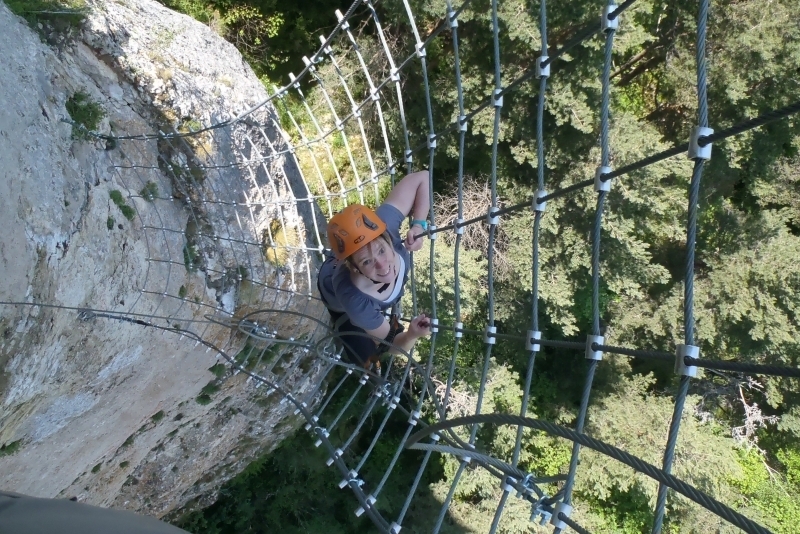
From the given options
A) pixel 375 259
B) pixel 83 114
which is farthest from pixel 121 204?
pixel 375 259

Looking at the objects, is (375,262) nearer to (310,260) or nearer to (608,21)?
(608,21)

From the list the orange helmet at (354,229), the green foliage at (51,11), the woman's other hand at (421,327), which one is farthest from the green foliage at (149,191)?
the woman's other hand at (421,327)

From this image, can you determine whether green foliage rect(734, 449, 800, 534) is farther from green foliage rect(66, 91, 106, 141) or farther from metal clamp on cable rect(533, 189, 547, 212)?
green foliage rect(66, 91, 106, 141)

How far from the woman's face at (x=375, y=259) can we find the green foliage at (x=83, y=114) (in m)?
1.14

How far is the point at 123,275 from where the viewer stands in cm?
220

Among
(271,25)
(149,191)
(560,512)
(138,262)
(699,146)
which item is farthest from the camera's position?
(271,25)

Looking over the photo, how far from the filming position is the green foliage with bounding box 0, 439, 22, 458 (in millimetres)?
2010

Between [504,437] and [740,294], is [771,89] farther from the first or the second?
[504,437]

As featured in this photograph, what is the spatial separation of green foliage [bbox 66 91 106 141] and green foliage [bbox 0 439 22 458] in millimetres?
1149

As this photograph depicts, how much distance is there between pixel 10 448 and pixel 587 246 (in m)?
4.82

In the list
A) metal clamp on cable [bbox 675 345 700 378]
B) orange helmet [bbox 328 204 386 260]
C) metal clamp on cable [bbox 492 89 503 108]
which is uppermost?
metal clamp on cable [bbox 492 89 503 108]

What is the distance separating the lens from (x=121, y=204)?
7.36 feet

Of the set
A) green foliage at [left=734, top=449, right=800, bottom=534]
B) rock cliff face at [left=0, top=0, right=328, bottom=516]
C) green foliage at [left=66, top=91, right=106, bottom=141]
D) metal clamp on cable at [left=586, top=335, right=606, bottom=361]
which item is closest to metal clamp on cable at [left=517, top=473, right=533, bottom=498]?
metal clamp on cable at [left=586, top=335, right=606, bottom=361]

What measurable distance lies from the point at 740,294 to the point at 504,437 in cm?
274
